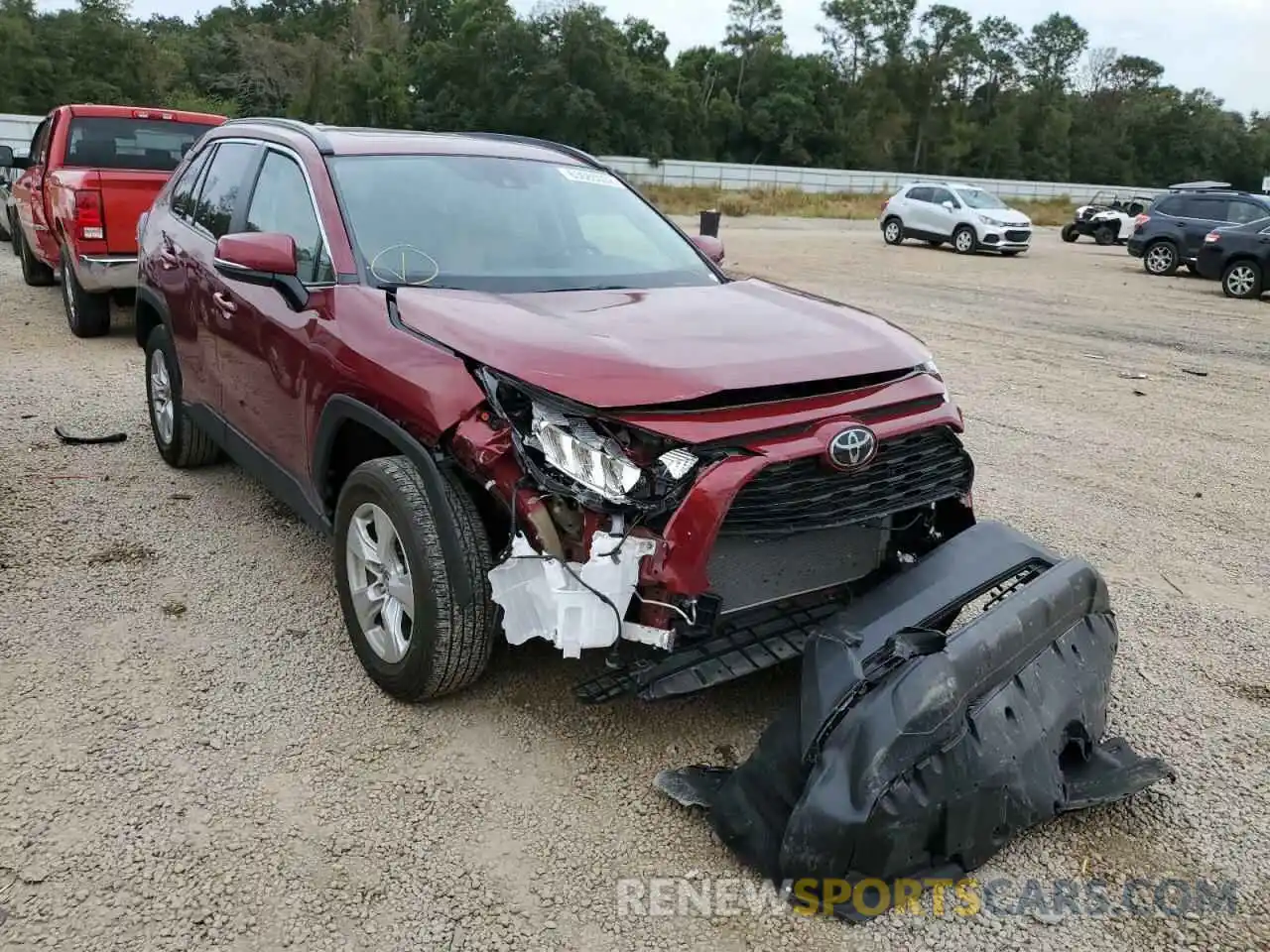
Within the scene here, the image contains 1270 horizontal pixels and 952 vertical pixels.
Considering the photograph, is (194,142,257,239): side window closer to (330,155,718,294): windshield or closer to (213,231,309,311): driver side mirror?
(330,155,718,294): windshield

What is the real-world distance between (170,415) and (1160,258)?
20522 mm

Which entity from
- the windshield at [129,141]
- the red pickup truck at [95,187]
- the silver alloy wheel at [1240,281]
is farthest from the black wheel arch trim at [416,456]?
the silver alloy wheel at [1240,281]

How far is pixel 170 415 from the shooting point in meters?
5.49

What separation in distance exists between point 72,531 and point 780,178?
53.7 m

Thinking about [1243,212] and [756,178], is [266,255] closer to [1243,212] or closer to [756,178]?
[1243,212]

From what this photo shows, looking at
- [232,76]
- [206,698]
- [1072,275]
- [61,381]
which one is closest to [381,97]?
[232,76]

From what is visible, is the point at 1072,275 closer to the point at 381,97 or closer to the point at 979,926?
the point at 979,926

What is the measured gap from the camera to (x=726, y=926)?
251 centimetres

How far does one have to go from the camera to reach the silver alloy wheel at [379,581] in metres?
3.27

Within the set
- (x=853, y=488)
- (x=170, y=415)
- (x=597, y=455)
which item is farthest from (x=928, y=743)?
(x=170, y=415)

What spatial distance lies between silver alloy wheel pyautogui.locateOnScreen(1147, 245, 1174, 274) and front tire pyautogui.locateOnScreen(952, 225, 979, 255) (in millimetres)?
4243

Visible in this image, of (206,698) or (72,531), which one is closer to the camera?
(206,698)

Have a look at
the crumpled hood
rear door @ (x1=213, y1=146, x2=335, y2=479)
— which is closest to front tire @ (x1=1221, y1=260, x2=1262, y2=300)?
the crumpled hood

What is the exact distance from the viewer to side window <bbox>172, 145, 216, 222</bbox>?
5152 mm
